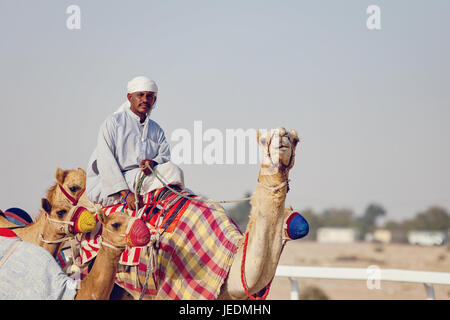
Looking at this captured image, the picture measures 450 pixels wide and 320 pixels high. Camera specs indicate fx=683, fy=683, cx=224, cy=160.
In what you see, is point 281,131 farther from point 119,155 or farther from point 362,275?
point 362,275

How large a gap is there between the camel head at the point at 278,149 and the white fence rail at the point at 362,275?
2683mm

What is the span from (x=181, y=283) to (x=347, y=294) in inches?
727

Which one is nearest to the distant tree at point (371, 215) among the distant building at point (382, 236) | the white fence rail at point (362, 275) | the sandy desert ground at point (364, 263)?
the distant building at point (382, 236)

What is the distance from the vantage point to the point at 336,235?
5581 cm

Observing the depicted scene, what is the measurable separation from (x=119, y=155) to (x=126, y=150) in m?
0.09

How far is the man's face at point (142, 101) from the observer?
6145 millimetres

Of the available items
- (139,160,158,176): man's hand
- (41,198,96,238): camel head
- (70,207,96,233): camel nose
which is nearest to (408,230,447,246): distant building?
(41,198,96,238): camel head

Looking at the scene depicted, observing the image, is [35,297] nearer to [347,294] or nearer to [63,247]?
[63,247]

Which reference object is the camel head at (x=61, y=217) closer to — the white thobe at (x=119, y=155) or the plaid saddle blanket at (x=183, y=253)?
the white thobe at (x=119, y=155)

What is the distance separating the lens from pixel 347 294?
22.9 metres

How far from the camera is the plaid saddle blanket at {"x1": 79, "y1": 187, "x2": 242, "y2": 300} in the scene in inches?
206

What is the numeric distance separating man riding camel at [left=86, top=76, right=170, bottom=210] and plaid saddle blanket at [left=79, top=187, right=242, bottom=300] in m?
0.33

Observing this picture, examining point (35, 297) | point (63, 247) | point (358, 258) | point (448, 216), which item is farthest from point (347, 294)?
point (448, 216)

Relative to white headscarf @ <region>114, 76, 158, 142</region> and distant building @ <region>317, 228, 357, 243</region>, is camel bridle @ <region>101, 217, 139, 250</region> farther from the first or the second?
distant building @ <region>317, 228, 357, 243</region>
